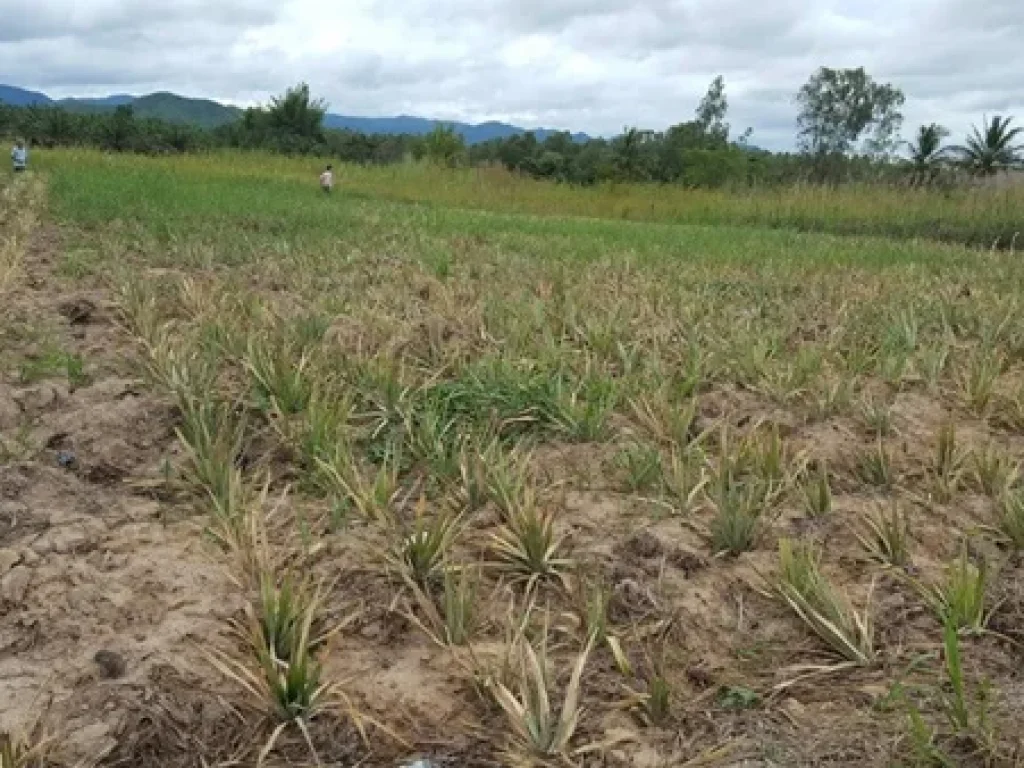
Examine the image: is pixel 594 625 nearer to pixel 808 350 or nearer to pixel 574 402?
pixel 574 402

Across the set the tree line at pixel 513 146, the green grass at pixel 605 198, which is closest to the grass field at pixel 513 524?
the green grass at pixel 605 198

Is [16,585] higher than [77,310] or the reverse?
the reverse

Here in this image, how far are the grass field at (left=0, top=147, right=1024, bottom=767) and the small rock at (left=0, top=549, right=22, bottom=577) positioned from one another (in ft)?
0.17

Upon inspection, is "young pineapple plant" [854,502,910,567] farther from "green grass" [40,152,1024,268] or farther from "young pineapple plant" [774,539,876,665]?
"green grass" [40,152,1024,268]

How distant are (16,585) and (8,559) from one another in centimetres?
17

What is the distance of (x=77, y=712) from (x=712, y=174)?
33.4 meters

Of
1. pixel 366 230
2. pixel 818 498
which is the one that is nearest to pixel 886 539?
pixel 818 498

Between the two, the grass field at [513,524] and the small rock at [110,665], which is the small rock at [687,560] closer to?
the grass field at [513,524]

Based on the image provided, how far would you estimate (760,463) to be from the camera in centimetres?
332

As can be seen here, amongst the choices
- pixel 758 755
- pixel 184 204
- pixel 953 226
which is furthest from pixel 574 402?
pixel 953 226

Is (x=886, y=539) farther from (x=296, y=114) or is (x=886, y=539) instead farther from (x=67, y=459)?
(x=296, y=114)

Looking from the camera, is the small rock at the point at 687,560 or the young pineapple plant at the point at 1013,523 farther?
the young pineapple plant at the point at 1013,523

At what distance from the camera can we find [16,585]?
2559 millimetres

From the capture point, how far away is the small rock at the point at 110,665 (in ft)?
7.30
